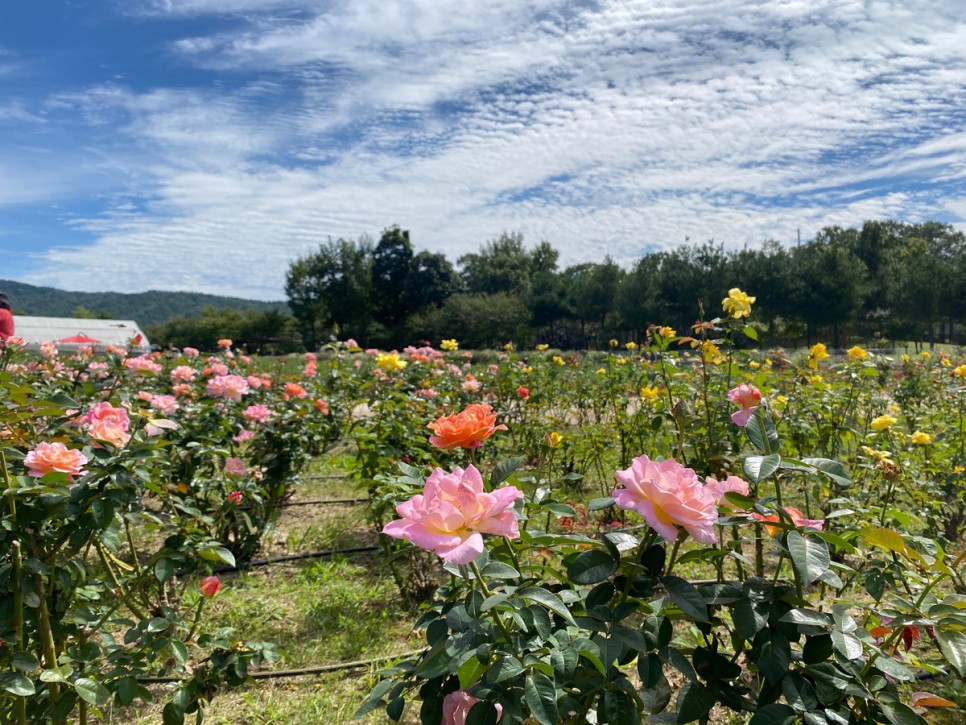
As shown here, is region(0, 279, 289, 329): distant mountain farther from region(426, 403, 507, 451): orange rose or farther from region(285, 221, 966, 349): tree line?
region(426, 403, 507, 451): orange rose

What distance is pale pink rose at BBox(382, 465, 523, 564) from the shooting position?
2.17 feet

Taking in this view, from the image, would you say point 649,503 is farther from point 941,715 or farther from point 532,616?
point 941,715

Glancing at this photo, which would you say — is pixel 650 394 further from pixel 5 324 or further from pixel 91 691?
pixel 5 324

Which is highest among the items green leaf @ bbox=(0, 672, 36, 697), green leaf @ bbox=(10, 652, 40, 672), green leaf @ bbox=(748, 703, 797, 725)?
green leaf @ bbox=(748, 703, 797, 725)

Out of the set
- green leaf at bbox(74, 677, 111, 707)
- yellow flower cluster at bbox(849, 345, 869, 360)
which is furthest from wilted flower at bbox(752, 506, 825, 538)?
Result: yellow flower cluster at bbox(849, 345, 869, 360)

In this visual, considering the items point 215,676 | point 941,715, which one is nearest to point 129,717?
point 215,676

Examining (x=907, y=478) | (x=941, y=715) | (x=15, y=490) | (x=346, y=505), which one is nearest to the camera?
(x=15, y=490)

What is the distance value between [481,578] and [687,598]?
0.24m

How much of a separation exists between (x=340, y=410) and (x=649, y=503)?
356 cm

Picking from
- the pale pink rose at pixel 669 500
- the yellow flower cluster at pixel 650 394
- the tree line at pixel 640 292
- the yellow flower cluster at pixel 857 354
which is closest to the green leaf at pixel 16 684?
the pale pink rose at pixel 669 500

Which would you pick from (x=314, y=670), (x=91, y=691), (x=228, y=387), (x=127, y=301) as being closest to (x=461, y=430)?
(x=91, y=691)

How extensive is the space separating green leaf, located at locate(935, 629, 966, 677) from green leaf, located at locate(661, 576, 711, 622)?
332 millimetres

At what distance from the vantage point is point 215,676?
1.39 m

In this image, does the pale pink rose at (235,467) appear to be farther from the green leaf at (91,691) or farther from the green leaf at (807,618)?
the green leaf at (807,618)
